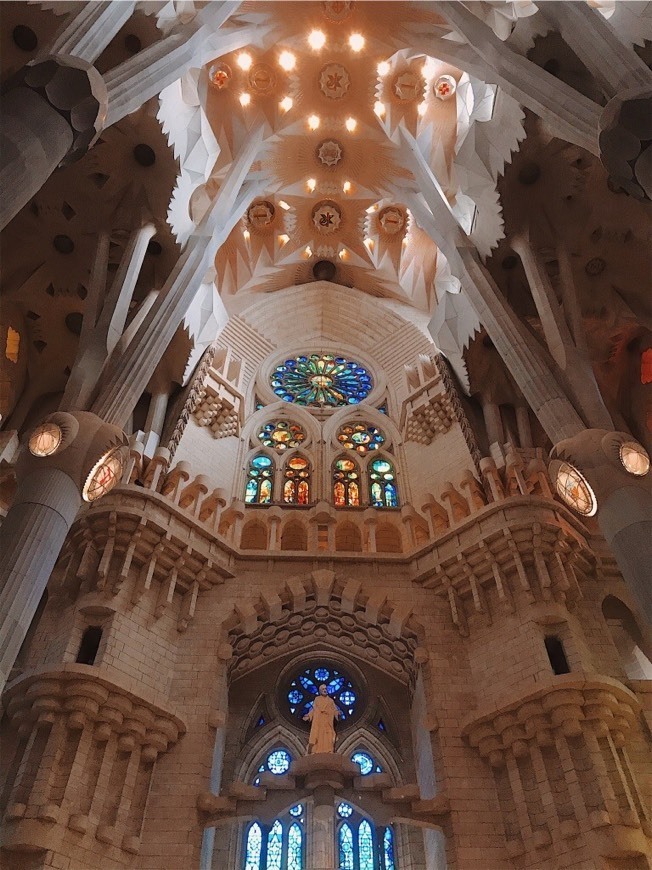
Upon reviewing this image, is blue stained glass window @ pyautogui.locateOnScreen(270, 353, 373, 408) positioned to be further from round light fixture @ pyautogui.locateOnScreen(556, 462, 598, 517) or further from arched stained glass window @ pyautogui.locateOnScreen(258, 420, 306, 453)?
round light fixture @ pyautogui.locateOnScreen(556, 462, 598, 517)

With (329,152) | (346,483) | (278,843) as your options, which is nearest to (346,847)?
(278,843)

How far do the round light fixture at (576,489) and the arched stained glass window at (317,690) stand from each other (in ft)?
21.6

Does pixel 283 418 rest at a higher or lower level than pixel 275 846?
higher

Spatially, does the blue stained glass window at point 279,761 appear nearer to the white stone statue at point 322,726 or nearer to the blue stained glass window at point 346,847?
the white stone statue at point 322,726

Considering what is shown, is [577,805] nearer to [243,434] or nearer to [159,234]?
[243,434]

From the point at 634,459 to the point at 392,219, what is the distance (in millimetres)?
11744

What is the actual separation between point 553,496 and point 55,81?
31.3 ft

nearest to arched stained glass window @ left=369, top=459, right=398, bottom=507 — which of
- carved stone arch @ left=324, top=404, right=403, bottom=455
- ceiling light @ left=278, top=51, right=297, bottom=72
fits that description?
carved stone arch @ left=324, top=404, right=403, bottom=455

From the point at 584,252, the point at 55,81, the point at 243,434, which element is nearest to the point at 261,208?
the point at 243,434

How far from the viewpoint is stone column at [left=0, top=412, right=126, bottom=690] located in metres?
7.12

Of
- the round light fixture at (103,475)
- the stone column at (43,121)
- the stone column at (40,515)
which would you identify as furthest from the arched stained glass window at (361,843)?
the stone column at (43,121)

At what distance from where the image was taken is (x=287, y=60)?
16641 millimetres

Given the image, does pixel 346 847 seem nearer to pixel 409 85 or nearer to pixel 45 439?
pixel 45 439

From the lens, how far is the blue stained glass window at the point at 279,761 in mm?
12648
